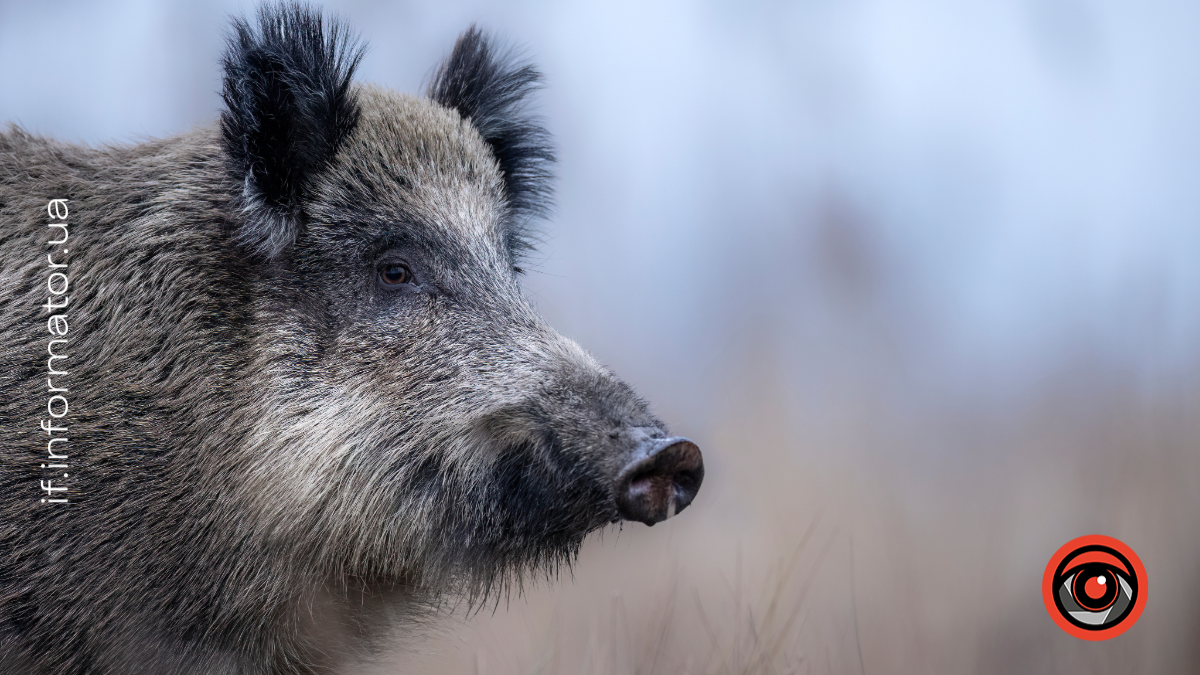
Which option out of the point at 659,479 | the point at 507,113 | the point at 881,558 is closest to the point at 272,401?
the point at 659,479

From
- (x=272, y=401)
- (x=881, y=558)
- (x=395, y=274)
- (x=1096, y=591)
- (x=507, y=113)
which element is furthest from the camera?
(x=881, y=558)

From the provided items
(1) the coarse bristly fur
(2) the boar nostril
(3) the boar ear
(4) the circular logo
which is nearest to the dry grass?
(4) the circular logo

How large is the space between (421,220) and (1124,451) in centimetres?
281

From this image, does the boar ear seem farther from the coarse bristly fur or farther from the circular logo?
the circular logo

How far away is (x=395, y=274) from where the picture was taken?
2.60 m

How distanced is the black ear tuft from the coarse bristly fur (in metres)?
0.64

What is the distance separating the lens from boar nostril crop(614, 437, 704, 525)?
2020mm

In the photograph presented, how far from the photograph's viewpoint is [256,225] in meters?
2.52

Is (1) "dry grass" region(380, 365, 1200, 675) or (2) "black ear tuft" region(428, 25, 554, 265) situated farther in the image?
(2) "black ear tuft" region(428, 25, 554, 265)

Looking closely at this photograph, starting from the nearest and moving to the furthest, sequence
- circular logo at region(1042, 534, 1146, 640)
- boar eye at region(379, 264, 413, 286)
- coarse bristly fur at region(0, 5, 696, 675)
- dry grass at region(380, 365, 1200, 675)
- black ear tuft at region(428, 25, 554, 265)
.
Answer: coarse bristly fur at region(0, 5, 696, 675)
boar eye at region(379, 264, 413, 286)
circular logo at region(1042, 534, 1146, 640)
dry grass at region(380, 365, 1200, 675)
black ear tuft at region(428, 25, 554, 265)

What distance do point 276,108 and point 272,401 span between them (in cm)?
87

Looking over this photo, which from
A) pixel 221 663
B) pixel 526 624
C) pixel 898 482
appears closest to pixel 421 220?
pixel 221 663

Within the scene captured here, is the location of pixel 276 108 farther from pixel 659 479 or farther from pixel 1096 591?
pixel 1096 591

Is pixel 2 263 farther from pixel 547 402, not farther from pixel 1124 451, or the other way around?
pixel 1124 451
